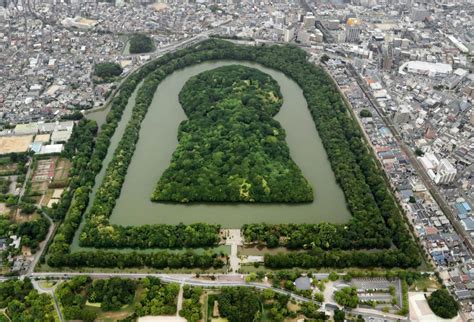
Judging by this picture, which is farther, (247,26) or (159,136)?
(247,26)

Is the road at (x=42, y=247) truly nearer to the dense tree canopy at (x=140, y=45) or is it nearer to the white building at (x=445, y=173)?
the dense tree canopy at (x=140, y=45)

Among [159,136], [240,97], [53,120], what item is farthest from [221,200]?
[53,120]

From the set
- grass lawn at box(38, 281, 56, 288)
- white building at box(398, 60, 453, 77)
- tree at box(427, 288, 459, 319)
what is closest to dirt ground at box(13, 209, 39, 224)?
grass lawn at box(38, 281, 56, 288)

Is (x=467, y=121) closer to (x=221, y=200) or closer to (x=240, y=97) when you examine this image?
(x=240, y=97)

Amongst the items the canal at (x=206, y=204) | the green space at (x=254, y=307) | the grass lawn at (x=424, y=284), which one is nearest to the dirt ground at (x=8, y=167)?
the canal at (x=206, y=204)

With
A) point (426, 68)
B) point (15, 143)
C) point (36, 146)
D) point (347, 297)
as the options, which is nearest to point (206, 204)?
point (347, 297)

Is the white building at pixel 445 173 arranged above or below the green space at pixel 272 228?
above
